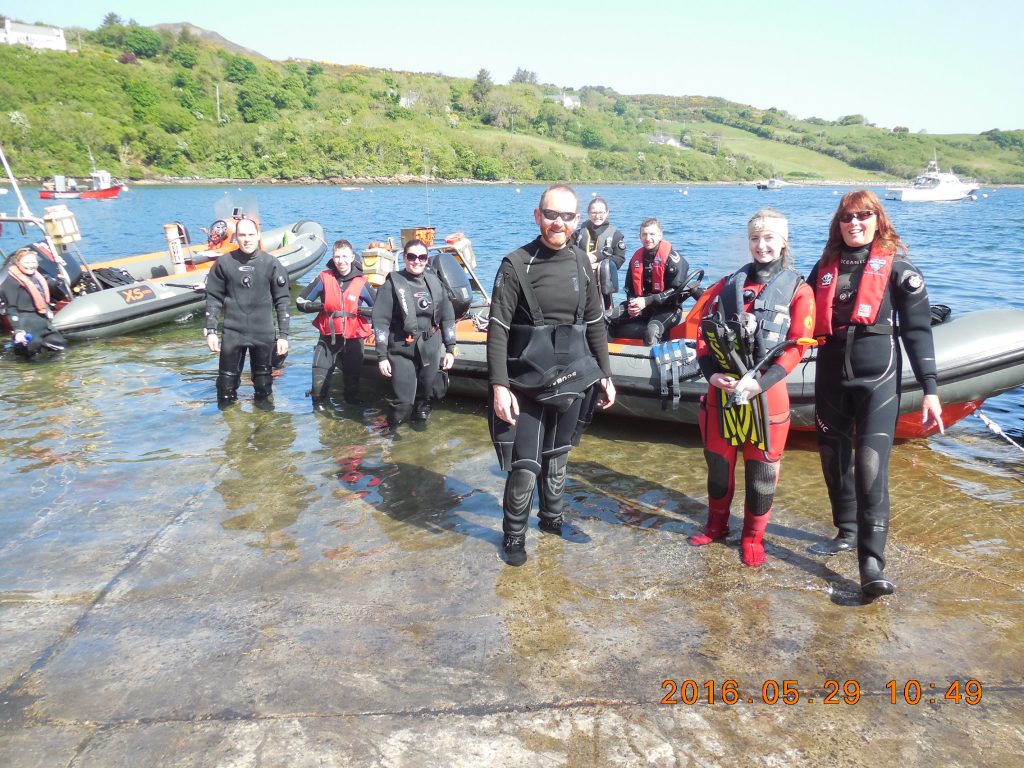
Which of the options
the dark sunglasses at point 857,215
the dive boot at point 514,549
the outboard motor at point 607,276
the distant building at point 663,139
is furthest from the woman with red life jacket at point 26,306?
the distant building at point 663,139

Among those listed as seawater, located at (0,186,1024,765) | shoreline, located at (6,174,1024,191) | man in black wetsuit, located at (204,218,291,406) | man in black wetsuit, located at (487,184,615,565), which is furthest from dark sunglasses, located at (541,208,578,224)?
shoreline, located at (6,174,1024,191)

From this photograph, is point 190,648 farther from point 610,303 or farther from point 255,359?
point 610,303

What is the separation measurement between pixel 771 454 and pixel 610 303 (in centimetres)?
420

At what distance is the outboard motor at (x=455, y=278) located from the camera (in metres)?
7.54

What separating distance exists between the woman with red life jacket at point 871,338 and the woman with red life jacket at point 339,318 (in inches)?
178

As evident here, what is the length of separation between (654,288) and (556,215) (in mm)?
3687

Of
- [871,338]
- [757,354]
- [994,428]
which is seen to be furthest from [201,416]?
[994,428]

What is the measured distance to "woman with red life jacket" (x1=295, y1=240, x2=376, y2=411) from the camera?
6887 mm

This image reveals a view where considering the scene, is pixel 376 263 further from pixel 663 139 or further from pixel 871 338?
pixel 663 139

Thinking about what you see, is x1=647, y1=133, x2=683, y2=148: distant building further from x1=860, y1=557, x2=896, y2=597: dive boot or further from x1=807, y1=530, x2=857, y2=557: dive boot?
x1=860, y1=557, x2=896, y2=597: dive boot

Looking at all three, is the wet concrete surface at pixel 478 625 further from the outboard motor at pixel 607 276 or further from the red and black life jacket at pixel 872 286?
the outboard motor at pixel 607 276

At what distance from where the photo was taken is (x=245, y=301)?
6398mm

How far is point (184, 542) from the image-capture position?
13.7ft

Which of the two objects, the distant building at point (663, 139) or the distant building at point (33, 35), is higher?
the distant building at point (33, 35)
